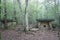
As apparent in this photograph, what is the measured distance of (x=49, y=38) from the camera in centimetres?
1248

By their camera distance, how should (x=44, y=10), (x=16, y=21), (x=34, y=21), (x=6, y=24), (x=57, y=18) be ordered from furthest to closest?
(x=44, y=10), (x=34, y=21), (x=16, y=21), (x=57, y=18), (x=6, y=24)

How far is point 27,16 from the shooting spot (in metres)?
15.1

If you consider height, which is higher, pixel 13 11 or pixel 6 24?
pixel 13 11

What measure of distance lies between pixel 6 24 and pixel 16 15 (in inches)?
126

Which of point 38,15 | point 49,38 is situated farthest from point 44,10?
point 49,38

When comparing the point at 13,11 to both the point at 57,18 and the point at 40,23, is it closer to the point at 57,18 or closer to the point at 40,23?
the point at 40,23

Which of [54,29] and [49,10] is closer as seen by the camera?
[54,29]

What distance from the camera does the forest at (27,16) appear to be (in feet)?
51.9

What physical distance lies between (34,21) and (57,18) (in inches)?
148

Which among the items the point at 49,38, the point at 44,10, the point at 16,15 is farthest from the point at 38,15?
the point at 49,38

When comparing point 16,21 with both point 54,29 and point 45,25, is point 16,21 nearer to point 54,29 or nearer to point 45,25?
point 45,25

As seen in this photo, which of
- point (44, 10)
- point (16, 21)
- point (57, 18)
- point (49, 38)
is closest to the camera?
point (49, 38)

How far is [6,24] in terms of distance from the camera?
16.4 m

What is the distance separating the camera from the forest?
51.9 ft
